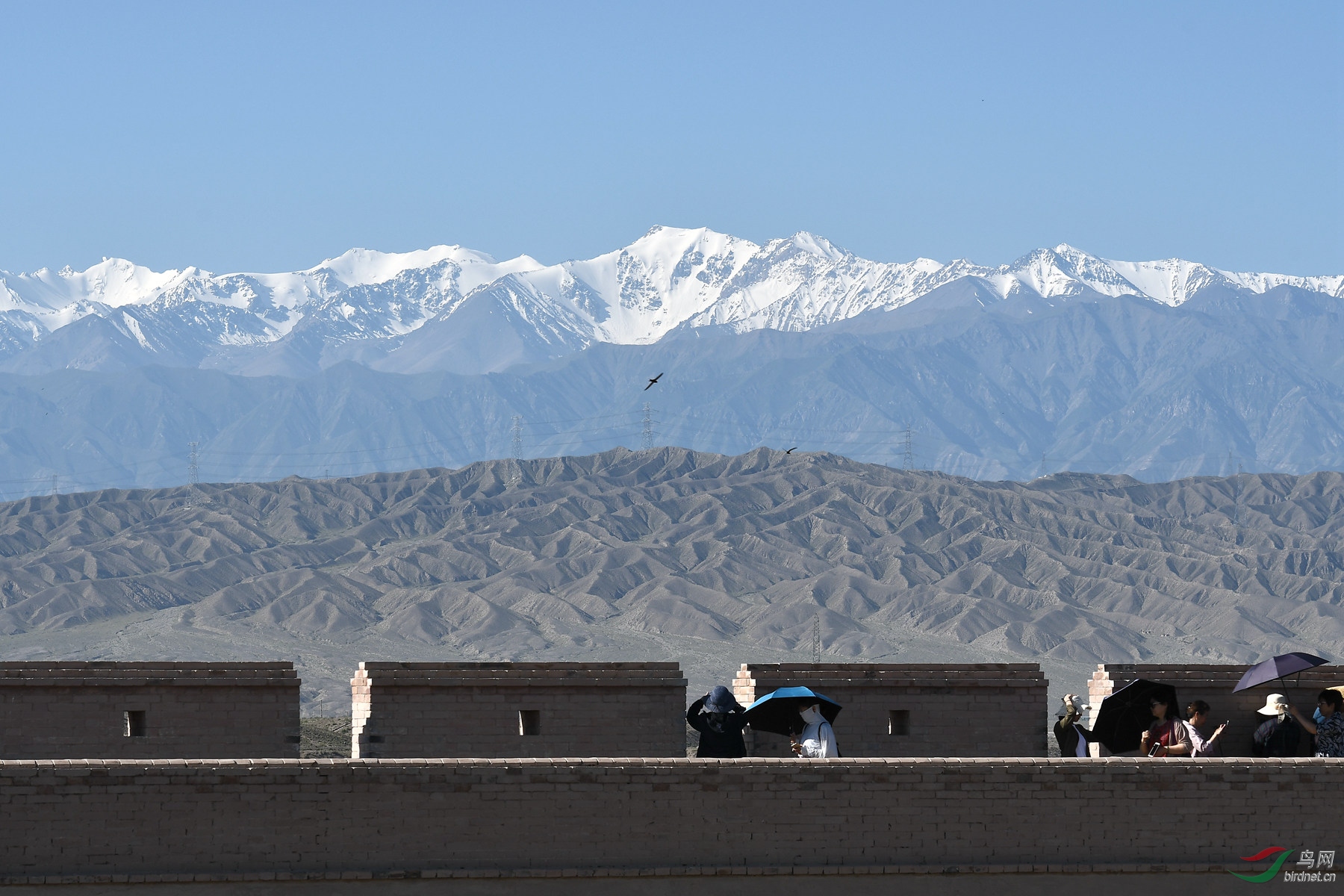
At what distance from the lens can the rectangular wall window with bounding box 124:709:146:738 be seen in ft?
60.3

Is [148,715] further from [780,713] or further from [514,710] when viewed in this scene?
[780,713]

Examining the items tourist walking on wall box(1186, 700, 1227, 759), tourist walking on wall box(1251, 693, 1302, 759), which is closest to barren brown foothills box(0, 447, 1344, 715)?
tourist walking on wall box(1251, 693, 1302, 759)

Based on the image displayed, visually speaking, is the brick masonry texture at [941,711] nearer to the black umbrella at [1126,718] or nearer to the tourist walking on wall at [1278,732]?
the black umbrella at [1126,718]

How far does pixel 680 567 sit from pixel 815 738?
5298 inches

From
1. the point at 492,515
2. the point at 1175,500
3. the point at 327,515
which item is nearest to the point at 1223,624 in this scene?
the point at 1175,500

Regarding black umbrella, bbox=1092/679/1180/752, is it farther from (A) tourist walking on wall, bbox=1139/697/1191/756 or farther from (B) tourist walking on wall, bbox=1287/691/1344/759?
(B) tourist walking on wall, bbox=1287/691/1344/759

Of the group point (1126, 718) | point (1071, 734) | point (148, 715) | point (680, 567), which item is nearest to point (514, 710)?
point (148, 715)

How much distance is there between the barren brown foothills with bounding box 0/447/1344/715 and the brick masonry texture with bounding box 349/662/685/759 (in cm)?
7966

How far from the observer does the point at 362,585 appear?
14325 centimetres

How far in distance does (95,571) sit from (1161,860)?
468 ft

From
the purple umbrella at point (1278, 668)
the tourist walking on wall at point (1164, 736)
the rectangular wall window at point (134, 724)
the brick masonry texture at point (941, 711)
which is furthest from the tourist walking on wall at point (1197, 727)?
the rectangular wall window at point (134, 724)

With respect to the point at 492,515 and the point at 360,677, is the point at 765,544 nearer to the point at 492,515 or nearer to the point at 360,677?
the point at 492,515

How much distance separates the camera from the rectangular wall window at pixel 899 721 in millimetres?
19203

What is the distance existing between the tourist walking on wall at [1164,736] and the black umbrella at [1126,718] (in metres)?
0.22
